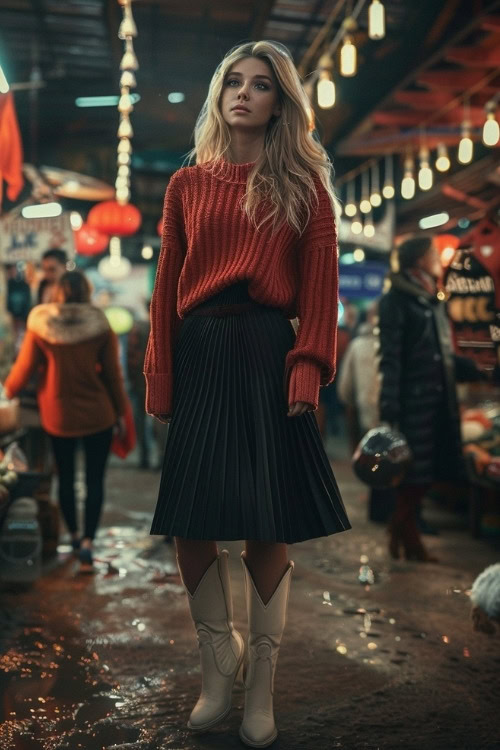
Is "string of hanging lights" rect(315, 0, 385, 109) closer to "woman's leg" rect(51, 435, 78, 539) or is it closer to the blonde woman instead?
"woman's leg" rect(51, 435, 78, 539)

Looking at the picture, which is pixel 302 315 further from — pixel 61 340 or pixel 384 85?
pixel 384 85

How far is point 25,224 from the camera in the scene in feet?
28.6

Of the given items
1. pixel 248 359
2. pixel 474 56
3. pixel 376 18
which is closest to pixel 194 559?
pixel 248 359

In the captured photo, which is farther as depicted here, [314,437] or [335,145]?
[335,145]

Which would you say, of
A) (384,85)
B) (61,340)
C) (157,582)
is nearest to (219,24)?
(384,85)

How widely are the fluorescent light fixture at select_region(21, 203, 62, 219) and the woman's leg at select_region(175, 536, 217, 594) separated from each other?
5643mm

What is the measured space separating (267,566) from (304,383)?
2.23ft

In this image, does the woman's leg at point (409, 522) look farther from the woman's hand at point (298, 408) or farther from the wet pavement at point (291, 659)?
the woman's hand at point (298, 408)

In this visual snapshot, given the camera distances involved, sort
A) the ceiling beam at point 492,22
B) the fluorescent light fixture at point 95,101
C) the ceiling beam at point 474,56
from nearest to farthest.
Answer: the ceiling beam at point 492,22 → the ceiling beam at point 474,56 → the fluorescent light fixture at point 95,101

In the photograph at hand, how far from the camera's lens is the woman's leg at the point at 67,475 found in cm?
634

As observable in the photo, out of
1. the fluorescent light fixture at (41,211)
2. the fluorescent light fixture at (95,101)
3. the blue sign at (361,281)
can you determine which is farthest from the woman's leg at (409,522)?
the fluorescent light fixture at (95,101)

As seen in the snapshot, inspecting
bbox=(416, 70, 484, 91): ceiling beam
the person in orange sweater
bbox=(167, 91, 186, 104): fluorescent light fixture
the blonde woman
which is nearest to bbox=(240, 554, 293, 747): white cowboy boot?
the blonde woman

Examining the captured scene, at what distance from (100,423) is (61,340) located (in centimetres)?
60

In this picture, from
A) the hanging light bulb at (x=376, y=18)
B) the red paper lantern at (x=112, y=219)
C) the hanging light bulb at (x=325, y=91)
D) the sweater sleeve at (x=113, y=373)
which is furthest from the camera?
the red paper lantern at (x=112, y=219)
